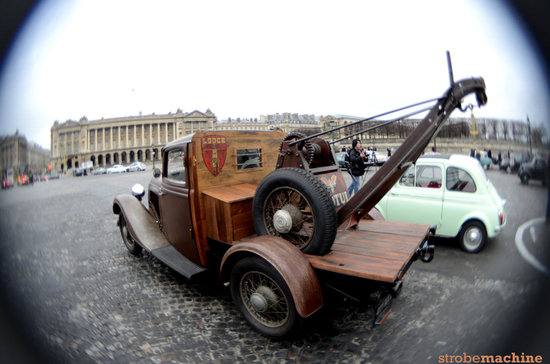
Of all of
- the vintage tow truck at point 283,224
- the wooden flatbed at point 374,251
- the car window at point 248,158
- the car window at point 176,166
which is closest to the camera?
the wooden flatbed at point 374,251

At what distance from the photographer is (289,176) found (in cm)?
220

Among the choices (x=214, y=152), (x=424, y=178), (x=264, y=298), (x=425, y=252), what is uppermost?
(x=214, y=152)

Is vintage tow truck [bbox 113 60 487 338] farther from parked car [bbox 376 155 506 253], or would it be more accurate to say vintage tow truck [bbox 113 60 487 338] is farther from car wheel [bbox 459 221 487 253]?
parked car [bbox 376 155 506 253]

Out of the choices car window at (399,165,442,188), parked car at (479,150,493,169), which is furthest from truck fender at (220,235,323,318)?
car window at (399,165,442,188)

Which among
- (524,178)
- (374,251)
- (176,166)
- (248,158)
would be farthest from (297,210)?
(176,166)

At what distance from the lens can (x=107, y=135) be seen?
1.62 m

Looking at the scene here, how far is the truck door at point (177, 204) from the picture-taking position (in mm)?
3123

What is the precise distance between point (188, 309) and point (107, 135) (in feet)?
6.89

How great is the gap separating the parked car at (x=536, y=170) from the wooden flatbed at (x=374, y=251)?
102cm

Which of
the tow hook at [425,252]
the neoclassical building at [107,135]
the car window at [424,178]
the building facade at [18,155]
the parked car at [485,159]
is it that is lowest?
the tow hook at [425,252]

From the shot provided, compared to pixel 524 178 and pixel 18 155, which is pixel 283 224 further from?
pixel 18 155

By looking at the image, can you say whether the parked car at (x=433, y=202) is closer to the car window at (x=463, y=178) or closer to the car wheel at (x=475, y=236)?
the car wheel at (x=475, y=236)

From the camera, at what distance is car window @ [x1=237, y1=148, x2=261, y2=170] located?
3.38 m

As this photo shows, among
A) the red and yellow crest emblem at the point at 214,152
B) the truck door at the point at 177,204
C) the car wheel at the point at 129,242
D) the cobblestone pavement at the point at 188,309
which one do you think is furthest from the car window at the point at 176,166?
the car wheel at the point at 129,242
